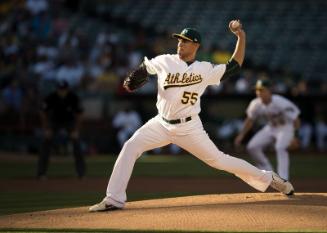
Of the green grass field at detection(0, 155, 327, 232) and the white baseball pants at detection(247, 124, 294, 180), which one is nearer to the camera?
the green grass field at detection(0, 155, 327, 232)

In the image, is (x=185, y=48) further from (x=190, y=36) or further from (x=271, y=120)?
(x=271, y=120)

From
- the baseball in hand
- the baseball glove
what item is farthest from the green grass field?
the baseball in hand

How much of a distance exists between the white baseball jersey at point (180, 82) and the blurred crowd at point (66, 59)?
49.2ft

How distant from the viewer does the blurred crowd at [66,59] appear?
24297 millimetres

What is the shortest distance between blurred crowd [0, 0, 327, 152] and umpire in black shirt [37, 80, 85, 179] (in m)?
7.71

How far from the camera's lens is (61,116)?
16.2 meters

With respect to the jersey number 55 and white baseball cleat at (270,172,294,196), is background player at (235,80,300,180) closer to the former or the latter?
white baseball cleat at (270,172,294,196)

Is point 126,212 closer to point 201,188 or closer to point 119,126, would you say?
point 201,188

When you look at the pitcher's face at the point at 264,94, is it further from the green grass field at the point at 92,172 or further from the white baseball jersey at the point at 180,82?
the white baseball jersey at the point at 180,82

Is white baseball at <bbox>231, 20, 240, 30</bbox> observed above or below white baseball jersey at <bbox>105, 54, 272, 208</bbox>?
above

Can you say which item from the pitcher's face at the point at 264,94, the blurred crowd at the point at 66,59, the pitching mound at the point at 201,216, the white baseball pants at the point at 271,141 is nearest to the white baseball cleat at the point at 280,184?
the pitching mound at the point at 201,216

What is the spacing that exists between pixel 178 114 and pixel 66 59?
16.5 metres

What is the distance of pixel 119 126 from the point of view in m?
24.7

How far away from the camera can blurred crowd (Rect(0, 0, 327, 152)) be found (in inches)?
957
